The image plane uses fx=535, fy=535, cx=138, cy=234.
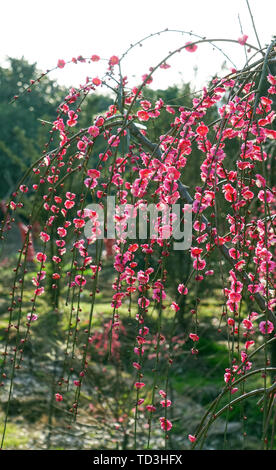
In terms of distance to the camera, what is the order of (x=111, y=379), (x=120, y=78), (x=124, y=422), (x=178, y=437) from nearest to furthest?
(x=120, y=78) < (x=124, y=422) < (x=111, y=379) < (x=178, y=437)

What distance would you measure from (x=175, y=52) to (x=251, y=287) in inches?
28.6

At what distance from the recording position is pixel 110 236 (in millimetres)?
1918

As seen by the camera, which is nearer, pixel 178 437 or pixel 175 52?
pixel 175 52

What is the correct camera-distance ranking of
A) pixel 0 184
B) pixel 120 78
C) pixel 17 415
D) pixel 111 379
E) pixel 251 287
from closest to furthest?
pixel 251 287 → pixel 120 78 → pixel 111 379 → pixel 17 415 → pixel 0 184

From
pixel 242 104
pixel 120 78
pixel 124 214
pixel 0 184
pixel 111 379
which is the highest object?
pixel 0 184

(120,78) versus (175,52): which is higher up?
(120,78)

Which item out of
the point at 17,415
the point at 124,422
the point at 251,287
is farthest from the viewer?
the point at 17,415

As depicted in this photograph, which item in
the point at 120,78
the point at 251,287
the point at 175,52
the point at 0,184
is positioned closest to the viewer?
the point at 175,52

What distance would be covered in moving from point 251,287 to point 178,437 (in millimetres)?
2897

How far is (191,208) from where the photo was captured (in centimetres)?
167
